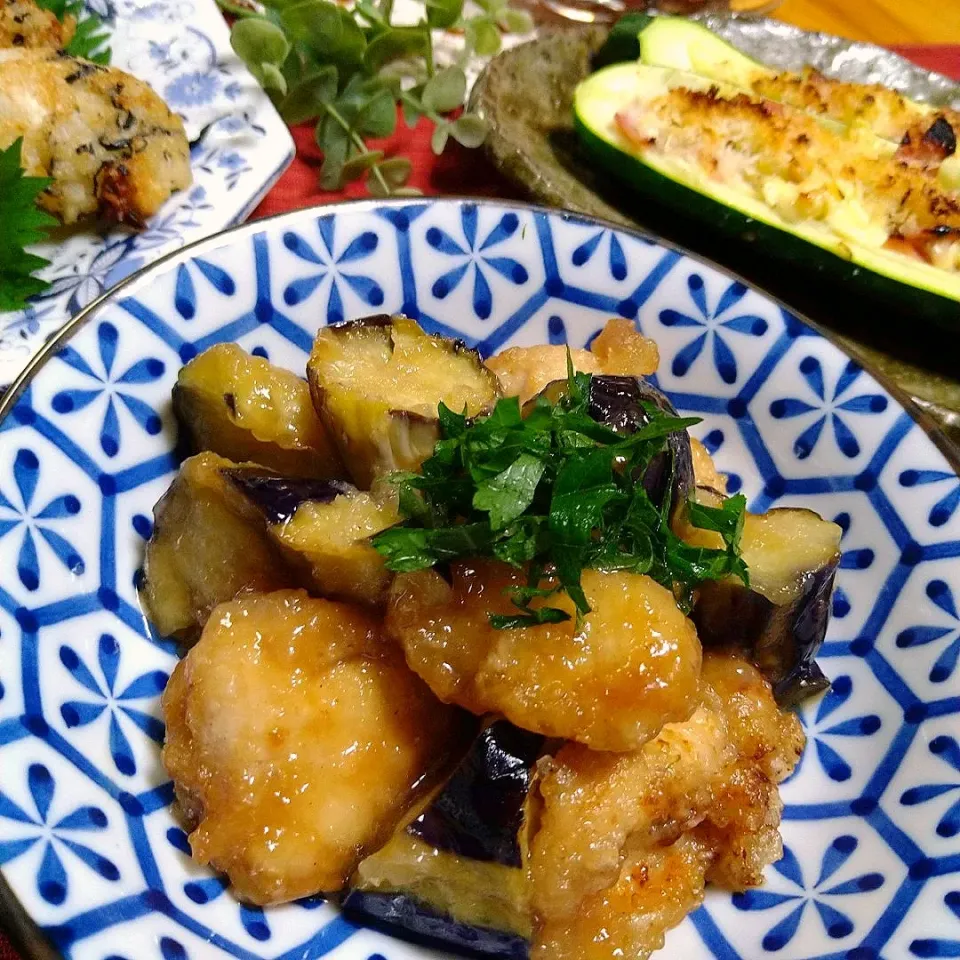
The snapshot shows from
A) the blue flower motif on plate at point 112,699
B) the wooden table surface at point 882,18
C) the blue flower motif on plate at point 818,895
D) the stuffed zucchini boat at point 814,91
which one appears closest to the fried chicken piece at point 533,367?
the blue flower motif on plate at point 112,699

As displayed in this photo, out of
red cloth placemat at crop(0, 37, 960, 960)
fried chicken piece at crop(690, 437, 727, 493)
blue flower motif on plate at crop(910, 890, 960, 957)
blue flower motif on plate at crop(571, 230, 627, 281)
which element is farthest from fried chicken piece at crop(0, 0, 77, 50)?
blue flower motif on plate at crop(910, 890, 960, 957)

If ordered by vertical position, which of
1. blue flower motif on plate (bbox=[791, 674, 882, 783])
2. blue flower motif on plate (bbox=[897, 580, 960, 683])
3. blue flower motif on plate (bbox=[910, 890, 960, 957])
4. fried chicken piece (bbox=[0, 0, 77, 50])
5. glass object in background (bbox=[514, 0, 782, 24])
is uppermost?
fried chicken piece (bbox=[0, 0, 77, 50])

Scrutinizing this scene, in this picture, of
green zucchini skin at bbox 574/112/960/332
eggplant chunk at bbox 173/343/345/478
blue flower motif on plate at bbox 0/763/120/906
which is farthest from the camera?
green zucchini skin at bbox 574/112/960/332

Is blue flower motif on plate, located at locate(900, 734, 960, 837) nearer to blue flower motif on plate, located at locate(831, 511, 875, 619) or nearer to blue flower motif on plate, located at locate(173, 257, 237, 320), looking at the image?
blue flower motif on plate, located at locate(831, 511, 875, 619)

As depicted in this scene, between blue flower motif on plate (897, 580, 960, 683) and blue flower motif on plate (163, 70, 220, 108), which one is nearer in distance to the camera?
blue flower motif on plate (897, 580, 960, 683)

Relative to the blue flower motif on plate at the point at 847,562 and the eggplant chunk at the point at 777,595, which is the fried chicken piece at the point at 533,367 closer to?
the eggplant chunk at the point at 777,595

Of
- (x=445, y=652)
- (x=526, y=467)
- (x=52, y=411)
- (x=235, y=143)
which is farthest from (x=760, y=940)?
(x=235, y=143)

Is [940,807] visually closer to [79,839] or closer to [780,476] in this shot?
[780,476]
